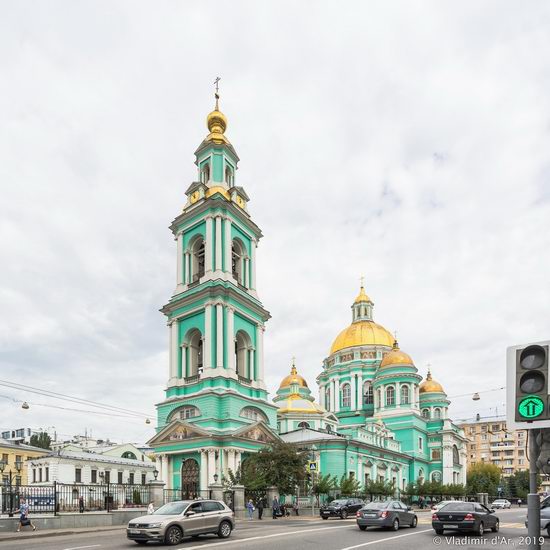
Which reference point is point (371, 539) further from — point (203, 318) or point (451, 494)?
point (451, 494)

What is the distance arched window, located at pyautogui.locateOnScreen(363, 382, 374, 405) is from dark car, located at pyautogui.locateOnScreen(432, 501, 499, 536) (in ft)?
205

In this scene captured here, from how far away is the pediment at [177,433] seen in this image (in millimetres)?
41438

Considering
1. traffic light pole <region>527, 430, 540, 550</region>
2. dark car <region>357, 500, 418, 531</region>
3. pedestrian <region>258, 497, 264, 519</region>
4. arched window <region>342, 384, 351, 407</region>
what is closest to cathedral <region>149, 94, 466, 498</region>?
pedestrian <region>258, 497, 264, 519</region>

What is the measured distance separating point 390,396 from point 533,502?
250 feet

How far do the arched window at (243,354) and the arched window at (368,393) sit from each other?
3968cm

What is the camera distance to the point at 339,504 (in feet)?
115

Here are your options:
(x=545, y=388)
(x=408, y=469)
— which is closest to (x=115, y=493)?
(x=545, y=388)

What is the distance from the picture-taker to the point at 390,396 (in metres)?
79.4

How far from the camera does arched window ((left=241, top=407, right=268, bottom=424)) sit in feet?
145

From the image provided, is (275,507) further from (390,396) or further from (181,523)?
(390,396)

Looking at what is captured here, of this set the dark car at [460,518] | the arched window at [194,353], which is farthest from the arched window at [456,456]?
the dark car at [460,518]

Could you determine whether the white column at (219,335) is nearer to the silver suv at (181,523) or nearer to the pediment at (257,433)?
the pediment at (257,433)

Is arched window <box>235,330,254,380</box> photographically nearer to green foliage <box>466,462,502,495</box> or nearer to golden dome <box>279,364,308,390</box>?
golden dome <box>279,364,308,390</box>

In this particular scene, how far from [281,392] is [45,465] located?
30895 mm
